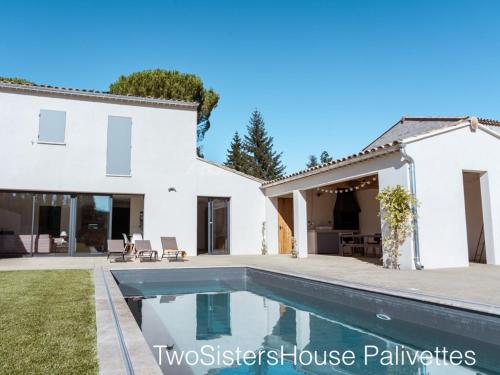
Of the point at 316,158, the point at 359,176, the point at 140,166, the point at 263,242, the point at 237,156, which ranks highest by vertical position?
the point at 316,158

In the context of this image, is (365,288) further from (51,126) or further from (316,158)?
(316,158)

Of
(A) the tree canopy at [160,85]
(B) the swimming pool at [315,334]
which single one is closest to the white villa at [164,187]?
(B) the swimming pool at [315,334]

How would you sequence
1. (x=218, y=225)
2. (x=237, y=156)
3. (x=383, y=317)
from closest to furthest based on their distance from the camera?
(x=383, y=317)
(x=218, y=225)
(x=237, y=156)

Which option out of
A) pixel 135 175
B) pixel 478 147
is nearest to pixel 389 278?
pixel 478 147

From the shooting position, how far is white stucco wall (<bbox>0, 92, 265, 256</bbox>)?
14047mm

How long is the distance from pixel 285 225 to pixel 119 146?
319 inches

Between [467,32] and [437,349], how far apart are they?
482 inches

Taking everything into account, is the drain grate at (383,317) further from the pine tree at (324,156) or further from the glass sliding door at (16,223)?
the pine tree at (324,156)

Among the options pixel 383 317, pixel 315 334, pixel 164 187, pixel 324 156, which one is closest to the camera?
pixel 315 334

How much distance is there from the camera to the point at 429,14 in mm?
12656

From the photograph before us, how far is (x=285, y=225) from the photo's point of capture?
17672mm

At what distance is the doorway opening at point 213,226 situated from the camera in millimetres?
16641

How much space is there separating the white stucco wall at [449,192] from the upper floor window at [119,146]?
34.7 ft

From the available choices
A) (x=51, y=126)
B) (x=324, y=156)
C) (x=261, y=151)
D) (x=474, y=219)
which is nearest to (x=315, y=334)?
(x=474, y=219)
